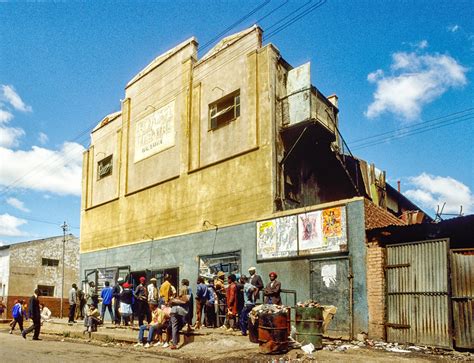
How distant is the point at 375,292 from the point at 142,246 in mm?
12239

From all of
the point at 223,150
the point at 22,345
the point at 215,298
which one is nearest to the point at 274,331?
the point at 215,298

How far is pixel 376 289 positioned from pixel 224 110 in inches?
385

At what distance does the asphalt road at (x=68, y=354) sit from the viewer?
10.3 meters

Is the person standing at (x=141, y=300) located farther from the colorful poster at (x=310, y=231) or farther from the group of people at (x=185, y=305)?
the colorful poster at (x=310, y=231)

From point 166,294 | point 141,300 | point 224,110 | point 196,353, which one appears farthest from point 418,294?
point 224,110

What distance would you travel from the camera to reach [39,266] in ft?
137

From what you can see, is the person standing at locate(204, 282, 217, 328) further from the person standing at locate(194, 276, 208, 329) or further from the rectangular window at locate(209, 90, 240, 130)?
the rectangular window at locate(209, 90, 240, 130)

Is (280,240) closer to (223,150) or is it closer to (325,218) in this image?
(325,218)

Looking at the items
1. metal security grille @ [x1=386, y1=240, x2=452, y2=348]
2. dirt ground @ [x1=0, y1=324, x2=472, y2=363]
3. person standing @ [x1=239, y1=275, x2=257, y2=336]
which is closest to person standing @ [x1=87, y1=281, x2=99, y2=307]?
dirt ground @ [x1=0, y1=324, x2=472, y2=363]

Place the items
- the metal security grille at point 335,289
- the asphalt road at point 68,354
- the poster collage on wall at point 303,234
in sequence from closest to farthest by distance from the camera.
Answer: the asphalt road at point 68,354 → the metal security grille at point 335,289 → the poster collage on wall at point 303,234

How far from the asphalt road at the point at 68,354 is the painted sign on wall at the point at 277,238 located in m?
5.16

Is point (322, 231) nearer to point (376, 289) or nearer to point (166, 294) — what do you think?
point (376, 289)

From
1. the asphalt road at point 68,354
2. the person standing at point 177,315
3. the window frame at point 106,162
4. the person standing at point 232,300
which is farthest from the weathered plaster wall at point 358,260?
the window frame at point 106,162

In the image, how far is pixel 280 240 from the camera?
594 inches
